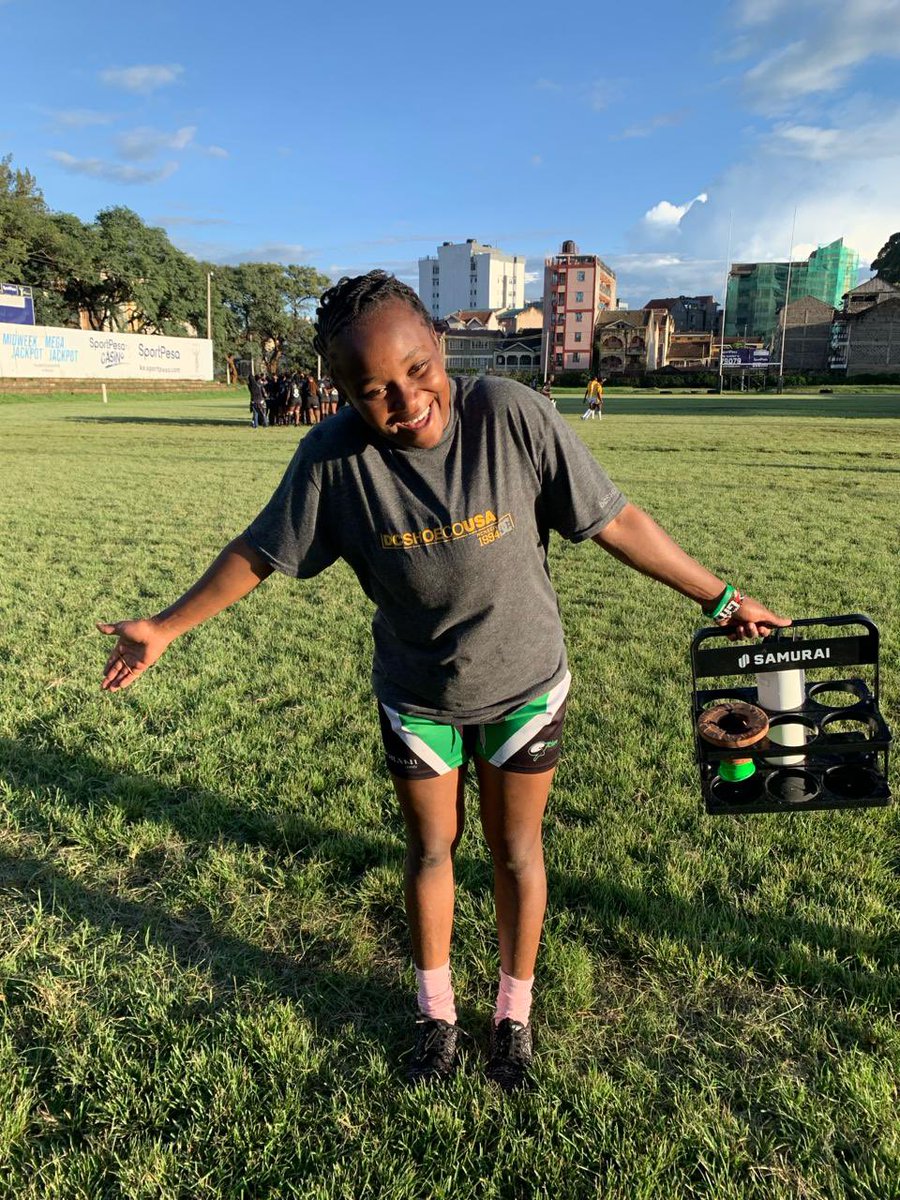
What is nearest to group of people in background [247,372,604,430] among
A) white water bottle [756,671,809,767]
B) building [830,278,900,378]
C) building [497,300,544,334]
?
white water bottle [756,671,809,767]

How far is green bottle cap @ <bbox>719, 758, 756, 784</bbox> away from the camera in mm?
2309

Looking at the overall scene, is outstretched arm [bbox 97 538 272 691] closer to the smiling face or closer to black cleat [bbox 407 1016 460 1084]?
the smiling face

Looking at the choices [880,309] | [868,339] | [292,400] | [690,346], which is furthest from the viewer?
[690,346]

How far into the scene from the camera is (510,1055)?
7.05 feet

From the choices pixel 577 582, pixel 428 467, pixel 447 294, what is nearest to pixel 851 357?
pixel 577 582

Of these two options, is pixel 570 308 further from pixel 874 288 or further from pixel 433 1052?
pixel 433 1052

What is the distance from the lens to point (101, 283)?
2400 inches

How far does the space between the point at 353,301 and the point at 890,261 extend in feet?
321

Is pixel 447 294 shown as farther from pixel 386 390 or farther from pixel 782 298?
pixel 386 390

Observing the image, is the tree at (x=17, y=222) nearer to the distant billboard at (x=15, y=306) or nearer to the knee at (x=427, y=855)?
the distant billboard at (x=15, y=306)

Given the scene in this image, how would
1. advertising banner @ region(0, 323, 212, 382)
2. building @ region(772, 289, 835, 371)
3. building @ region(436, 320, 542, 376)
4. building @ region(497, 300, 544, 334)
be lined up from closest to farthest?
advertising banner @ region(0, 323, 212, 382)
building @ region(772, 289, 835, 371)
building @ region(436, 320, 542, 376)
building @ region(497, 300, 544, 334)

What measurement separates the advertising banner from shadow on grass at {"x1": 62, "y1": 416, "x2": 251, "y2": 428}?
15652mm

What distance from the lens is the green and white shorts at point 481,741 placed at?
1.98 metres

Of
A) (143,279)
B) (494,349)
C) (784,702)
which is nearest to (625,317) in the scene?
(494,349)
